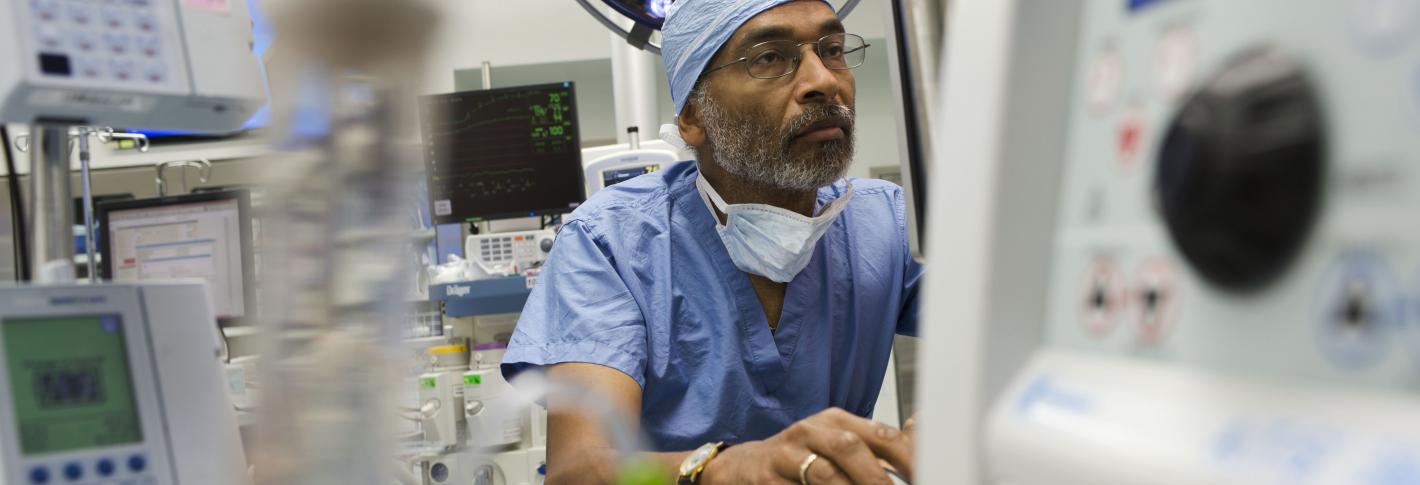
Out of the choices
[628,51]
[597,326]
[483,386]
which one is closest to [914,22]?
[597,326]

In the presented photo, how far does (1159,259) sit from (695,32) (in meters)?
1.26

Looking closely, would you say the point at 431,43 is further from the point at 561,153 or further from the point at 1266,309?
the point at 561,153

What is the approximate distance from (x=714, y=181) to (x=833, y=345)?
291 millimetres

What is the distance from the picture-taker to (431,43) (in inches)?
15.4

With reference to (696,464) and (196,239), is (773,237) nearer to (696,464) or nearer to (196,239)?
(696,464)

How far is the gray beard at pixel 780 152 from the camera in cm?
140

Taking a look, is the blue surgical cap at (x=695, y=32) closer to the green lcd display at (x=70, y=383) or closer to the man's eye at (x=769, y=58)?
the man's eye at (x=769, y=58)

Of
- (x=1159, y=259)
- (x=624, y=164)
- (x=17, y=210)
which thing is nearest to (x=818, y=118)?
(x=17, y=210)

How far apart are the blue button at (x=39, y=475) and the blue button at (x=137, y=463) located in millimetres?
A: 50

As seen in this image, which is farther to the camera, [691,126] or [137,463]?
[691,126]

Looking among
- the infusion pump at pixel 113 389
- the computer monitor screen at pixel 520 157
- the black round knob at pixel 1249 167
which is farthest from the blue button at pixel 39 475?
the computer monitor screen at pixel 520 157

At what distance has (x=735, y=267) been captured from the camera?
1.37 meters

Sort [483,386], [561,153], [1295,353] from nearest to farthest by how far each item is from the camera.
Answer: [1295,353]
[483,386]
[561,153]

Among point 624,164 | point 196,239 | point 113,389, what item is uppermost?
point 624,164
